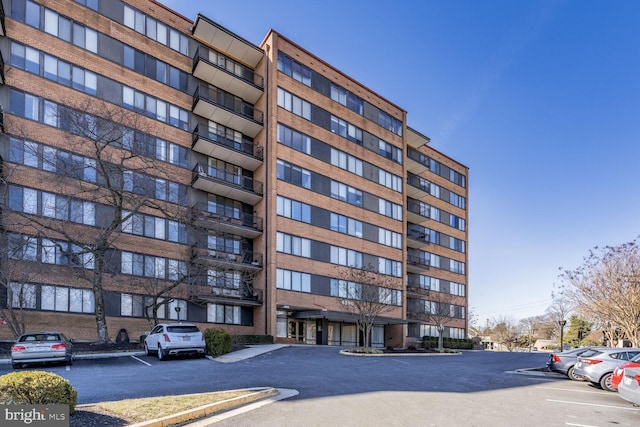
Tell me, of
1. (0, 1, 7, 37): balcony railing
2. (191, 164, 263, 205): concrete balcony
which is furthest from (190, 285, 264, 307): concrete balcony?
(0, 1, 7, 37): balcony railing

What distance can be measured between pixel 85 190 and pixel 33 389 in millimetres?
20932

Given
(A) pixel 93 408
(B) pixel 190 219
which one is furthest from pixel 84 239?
(A) pixel 93 408

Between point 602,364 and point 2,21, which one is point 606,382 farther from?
point 2,21

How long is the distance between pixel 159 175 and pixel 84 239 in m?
6.25

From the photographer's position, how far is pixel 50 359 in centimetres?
1766

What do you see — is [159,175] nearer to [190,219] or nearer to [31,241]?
[190,219]

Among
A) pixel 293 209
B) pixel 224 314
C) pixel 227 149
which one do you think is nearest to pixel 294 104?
pixel 227 149

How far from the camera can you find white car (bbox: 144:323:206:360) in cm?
2061

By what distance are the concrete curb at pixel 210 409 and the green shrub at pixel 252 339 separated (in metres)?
19.2

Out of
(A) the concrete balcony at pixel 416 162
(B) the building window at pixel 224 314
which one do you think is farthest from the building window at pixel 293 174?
(A) the concrete balcony at pixel 416 162

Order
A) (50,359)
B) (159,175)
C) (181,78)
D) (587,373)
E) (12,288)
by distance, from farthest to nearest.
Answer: (181,78) < (159,175) < (12,288) < (50,359) < (587,373)

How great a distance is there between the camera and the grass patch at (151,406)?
8261mm

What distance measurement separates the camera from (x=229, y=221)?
34.9 meters

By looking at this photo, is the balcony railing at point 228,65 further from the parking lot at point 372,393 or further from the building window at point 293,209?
the parking lot at point 372,393
